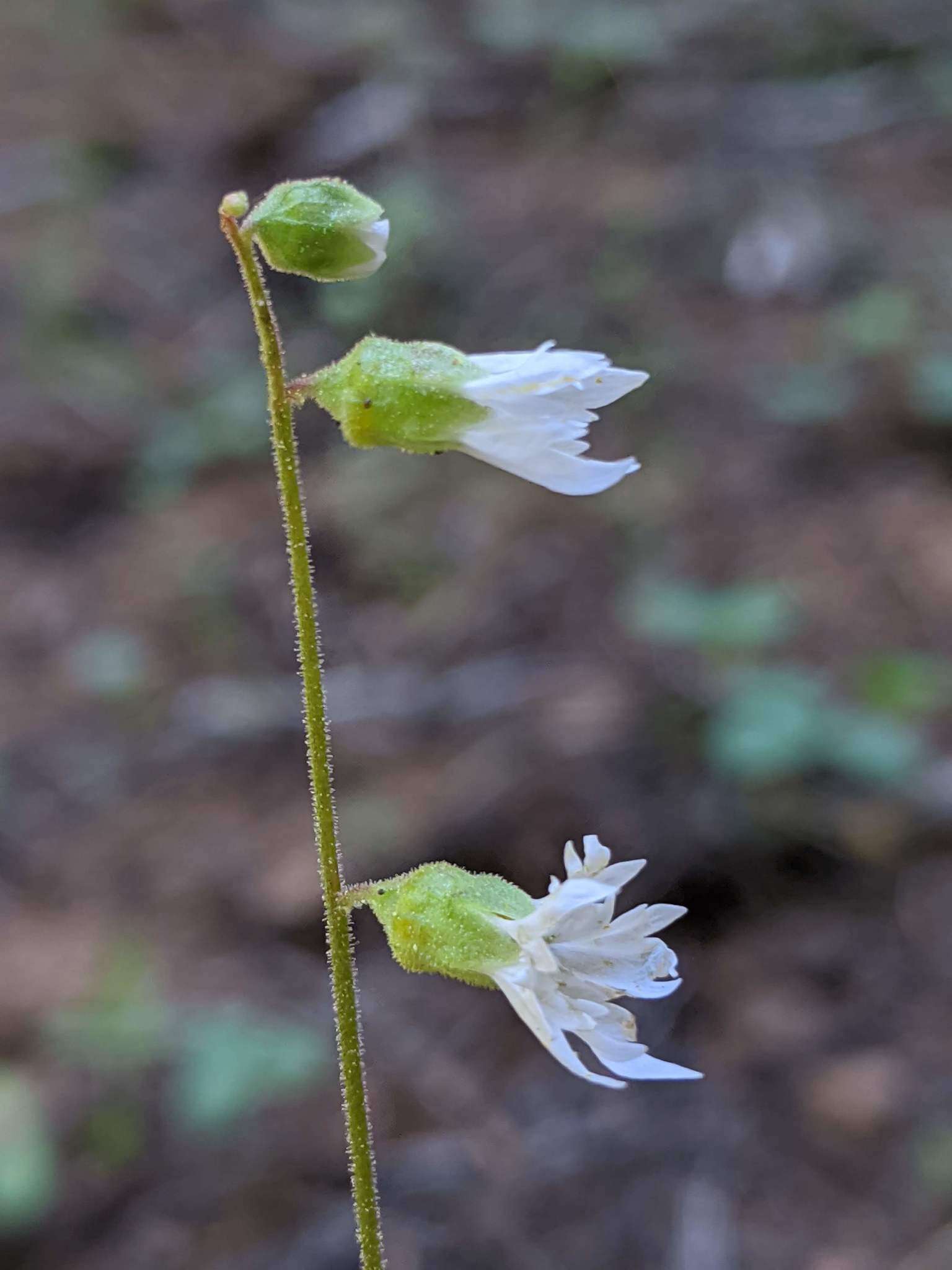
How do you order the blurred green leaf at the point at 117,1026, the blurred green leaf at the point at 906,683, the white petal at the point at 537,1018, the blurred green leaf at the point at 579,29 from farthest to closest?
the blurred green leaf at the point at 579,29 < the blurred green leaf at the point at 906,683 < the blurred green leaf at the point at 117,1026 < the white petal at the point at 537,1018

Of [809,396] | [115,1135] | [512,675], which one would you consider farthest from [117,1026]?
[809,396]

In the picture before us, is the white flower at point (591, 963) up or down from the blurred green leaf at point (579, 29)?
Answer: down

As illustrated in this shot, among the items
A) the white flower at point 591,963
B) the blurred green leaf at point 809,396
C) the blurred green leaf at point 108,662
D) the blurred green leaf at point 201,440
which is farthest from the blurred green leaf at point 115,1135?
the blurred green leaf at point 809,396

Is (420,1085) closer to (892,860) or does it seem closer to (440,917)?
(892,860)

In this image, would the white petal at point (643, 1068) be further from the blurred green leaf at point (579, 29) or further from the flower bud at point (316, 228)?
the blurred green leaf at point (579, 29)

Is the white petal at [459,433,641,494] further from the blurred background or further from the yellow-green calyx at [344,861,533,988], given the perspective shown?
the blurred background

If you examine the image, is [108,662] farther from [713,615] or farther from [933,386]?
[933,386]

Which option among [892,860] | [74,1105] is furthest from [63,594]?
[892,860]
